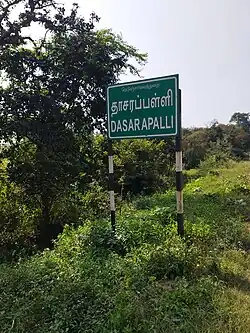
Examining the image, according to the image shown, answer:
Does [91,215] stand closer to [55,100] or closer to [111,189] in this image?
[55,100]

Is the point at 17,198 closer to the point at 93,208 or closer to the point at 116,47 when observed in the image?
the point at 93,208

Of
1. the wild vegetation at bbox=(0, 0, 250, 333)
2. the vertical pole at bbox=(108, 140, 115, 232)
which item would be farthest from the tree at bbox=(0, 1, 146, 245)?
the vertical pole at bbox=(108, 140, 115, 232)

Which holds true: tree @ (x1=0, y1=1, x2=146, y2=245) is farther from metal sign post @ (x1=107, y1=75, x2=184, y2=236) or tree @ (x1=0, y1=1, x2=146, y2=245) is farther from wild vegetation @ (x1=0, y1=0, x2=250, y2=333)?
metal sign post @ (x1=107, y1=75, x2=184, y2=236)

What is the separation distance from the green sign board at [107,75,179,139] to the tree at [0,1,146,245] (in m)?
3.66

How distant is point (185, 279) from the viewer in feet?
11.7

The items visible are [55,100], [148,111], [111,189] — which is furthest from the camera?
[55,100]

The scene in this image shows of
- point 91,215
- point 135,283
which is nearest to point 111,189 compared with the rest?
point 135,283

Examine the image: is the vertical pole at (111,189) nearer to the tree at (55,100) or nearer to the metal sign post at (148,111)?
the metal sign post at (148,111)

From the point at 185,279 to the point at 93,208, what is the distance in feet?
22.5

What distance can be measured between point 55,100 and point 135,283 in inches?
247

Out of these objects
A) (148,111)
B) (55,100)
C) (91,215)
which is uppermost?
(55,100)

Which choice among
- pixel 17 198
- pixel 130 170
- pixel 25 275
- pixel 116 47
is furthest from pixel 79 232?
pixel 130 170

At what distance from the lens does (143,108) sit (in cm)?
485

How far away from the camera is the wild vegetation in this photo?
10.4 ft
